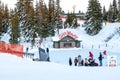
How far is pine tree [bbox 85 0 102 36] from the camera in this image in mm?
75625

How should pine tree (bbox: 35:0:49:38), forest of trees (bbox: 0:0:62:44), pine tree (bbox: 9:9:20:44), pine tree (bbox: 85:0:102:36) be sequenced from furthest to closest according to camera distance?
pine tree (bbox: 85:0:102:36) → pine tree (bbox: 35:0:49:38) → forest of trees (bbox: 0:0:62:44) → pine tree (bbox: 9:9:20:44)

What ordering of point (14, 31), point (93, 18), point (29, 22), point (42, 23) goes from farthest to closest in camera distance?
1. point (93, 18)
2. point (42, 23)
3. point (29, 22)
4. point (14, 31)

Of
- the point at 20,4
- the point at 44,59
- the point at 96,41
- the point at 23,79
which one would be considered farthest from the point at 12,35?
the point at 23,79

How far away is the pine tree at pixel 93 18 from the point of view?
75625 millimetres

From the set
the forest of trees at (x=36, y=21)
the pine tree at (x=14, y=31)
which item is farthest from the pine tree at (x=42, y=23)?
the pine tree at (x=14, y=31)

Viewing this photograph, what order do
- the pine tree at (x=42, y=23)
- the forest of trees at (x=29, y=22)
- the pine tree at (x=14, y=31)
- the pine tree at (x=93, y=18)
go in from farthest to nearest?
the pine tree at (x=93, y=18) < the pine tree at (x=42, y=23) < the forest of trees at (x=29, y=22) < the pine tree at (x=14, y=31)

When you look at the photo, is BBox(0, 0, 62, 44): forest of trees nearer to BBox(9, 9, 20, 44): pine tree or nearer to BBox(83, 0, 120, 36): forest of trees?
BBox(9, 9, 20, 44): pine tree

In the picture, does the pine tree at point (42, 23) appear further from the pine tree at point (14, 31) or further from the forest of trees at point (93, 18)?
the forest of trees at point (93, 18)

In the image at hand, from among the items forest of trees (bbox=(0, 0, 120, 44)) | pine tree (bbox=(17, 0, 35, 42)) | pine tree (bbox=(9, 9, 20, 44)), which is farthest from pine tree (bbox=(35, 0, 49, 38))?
pine tree (bbox=(9, 9, 20, 44))

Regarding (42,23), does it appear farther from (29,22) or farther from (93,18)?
(93,18)

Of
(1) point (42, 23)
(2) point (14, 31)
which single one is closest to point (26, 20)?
(1) point (42, 23)

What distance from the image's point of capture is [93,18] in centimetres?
7569

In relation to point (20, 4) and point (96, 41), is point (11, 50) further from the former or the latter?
point (20, 4)

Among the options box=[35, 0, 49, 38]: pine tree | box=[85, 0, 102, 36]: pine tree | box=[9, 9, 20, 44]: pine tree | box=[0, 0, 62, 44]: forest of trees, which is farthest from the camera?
box=[85, 0, 102, 36]: pine tree
